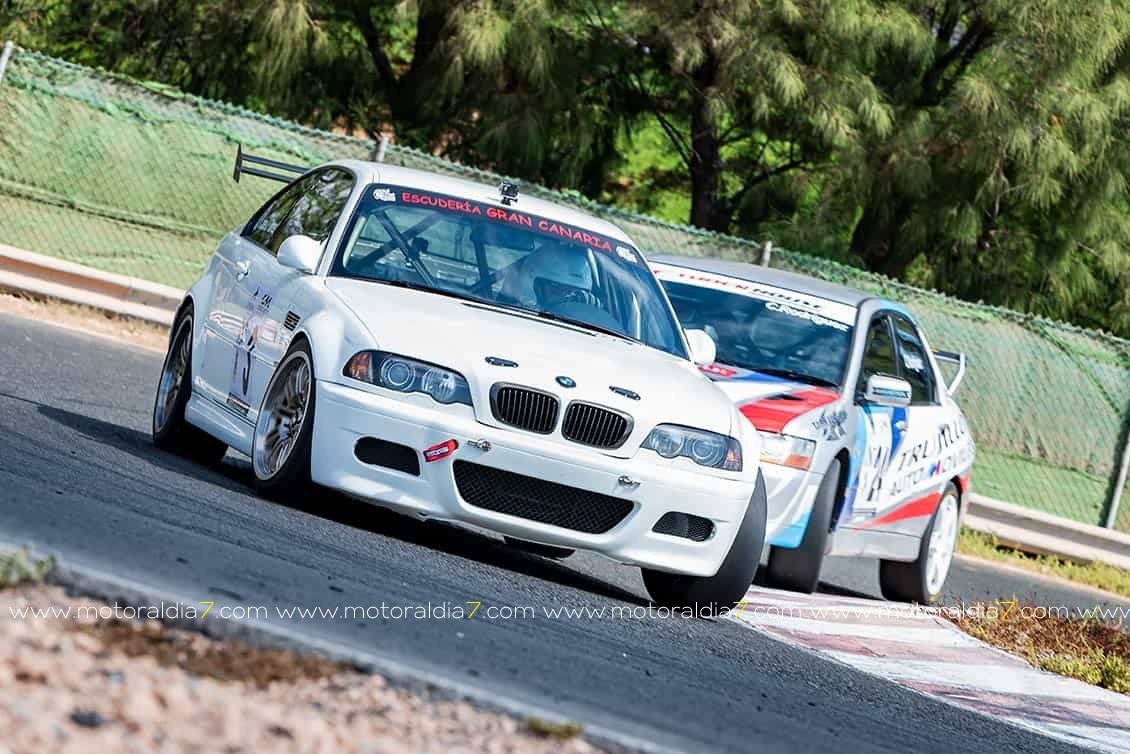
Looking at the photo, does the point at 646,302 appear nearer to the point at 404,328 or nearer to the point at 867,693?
the point at 404,328

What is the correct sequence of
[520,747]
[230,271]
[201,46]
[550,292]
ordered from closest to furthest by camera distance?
1. [520,747]
2. [550,292]
3. [230,271]
4. [201,46]

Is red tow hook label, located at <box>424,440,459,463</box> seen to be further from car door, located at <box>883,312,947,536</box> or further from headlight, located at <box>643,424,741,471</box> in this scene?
car door, located at <box>883,312,947,536</box>

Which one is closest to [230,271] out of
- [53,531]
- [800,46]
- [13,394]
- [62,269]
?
[13,394]

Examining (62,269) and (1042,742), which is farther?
(62,269)

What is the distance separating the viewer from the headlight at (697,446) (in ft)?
24.3

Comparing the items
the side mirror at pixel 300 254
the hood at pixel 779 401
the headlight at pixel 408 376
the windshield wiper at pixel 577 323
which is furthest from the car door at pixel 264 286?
the hood at pixel 779 401

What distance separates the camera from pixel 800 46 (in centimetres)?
1920

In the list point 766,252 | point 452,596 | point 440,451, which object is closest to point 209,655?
point 452,596

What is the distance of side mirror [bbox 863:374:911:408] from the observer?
32.7 feet

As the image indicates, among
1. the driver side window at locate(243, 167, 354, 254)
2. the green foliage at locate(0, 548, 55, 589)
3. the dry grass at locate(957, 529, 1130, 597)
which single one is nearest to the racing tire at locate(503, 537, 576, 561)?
the driver side window at locate(243, 167, 354, 254)

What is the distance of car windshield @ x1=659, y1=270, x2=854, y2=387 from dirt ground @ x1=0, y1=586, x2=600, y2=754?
231 inches

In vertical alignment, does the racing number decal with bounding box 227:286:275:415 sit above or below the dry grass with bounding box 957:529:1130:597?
above

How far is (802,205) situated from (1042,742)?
1378 centimetres

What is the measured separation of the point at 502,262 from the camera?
8492 millimetres
